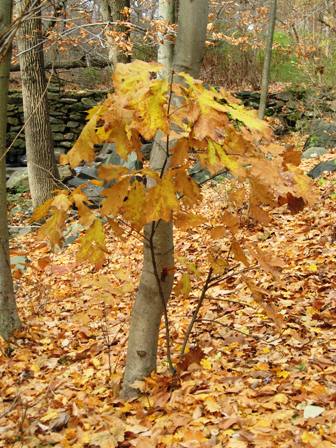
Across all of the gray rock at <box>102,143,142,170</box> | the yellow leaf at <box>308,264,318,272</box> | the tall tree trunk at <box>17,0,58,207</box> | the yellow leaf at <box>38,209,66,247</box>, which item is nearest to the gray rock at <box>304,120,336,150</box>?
the gray rock at <box>102,143,142,170</box>

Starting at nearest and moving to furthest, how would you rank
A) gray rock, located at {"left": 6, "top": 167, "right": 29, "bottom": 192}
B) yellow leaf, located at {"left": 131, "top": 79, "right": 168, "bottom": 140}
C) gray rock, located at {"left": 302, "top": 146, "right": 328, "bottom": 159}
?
yellow leaf, located at {"left": 131, "top": 79, "right": 168, "bottom": 140}
gray rock, located at {"left": 302, "top": 146, "right": 328, "bottom": 159}
gray rock, located at {"left": 6, "top": 167, "right": 29, "bottom": 192}

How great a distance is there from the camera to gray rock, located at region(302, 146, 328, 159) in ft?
29.9

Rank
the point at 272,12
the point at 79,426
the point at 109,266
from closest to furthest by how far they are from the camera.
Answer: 1. the point at 79,426
2. the point at 109,266
3. the point at 272,12

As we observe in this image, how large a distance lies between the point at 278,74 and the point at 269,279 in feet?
41.1

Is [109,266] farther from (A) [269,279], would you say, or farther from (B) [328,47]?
(B) [328,47]

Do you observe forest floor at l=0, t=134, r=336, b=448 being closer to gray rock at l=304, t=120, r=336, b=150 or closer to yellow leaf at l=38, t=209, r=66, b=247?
yellow leaf at l=38, t=209, r=66, b=247

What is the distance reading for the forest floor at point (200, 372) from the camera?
7.72ft

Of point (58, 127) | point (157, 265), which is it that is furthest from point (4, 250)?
point (58, 127)

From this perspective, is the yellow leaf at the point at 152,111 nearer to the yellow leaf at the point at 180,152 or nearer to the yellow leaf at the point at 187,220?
the yellow leaf at the point at 180,152

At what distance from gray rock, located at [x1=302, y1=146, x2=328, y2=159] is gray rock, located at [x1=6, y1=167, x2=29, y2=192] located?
624 centimetres

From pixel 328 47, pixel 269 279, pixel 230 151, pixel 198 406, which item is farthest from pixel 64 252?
pixel 328 47

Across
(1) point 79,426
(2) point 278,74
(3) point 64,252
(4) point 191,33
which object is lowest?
(3) point 64,252

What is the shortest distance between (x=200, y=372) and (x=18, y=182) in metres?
9.19

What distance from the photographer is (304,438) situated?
6.94 ft
